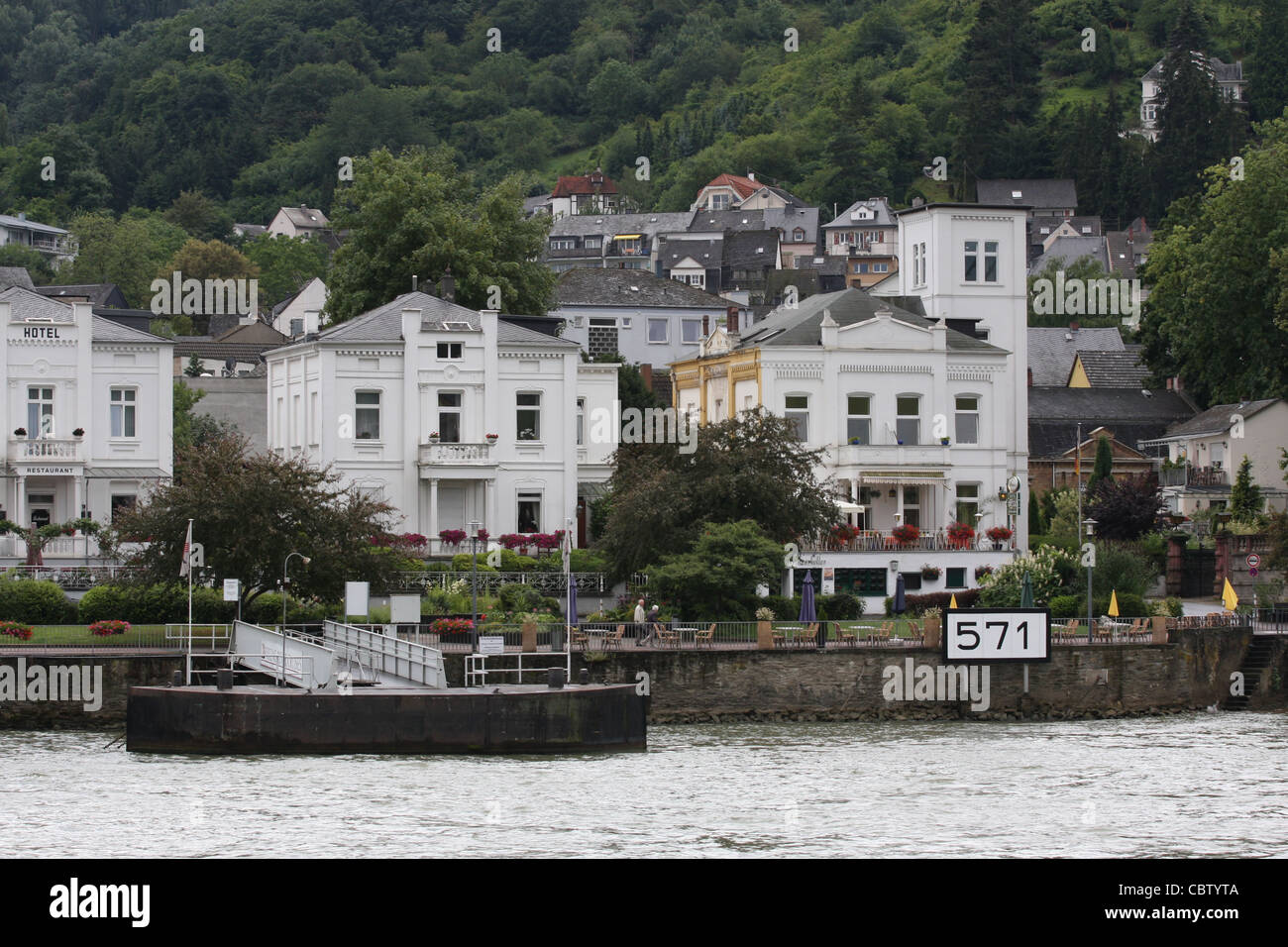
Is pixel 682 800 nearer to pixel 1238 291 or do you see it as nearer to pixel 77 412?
pixel 77 412

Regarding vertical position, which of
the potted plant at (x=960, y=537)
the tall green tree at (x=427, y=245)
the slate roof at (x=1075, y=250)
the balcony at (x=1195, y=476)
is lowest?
the potted plant at (x=960, y=537)

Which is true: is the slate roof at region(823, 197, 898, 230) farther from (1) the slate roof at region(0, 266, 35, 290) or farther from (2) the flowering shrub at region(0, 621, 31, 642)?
(2) the flowering shrub at region(0, 621, 31, 642)

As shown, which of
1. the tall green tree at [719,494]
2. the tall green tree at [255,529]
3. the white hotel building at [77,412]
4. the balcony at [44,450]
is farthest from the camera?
the white hotel building at [77,412]

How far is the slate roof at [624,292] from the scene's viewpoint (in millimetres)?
120000

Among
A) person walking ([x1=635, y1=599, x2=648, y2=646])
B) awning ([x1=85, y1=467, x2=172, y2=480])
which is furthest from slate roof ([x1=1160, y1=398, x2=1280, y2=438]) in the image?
awning ([x1=85, y1=467, x2=172, y2=480])

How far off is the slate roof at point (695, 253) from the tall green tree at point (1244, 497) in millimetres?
98952

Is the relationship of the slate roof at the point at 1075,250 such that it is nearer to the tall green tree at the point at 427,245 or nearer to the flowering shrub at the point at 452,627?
the tall green tree at the point at 427,245

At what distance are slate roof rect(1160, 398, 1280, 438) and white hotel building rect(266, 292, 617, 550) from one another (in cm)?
3078

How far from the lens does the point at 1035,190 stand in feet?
648

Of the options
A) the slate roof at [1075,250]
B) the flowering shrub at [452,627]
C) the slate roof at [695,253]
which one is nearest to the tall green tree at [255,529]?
the flowering shrub at [452,627]

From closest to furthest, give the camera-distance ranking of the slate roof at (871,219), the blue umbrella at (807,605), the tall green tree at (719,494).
Result: the blue umbrella at (807,605)
the tall green tree at (719,494)
the slate roof at (871,219)

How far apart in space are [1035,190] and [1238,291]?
102 metres
